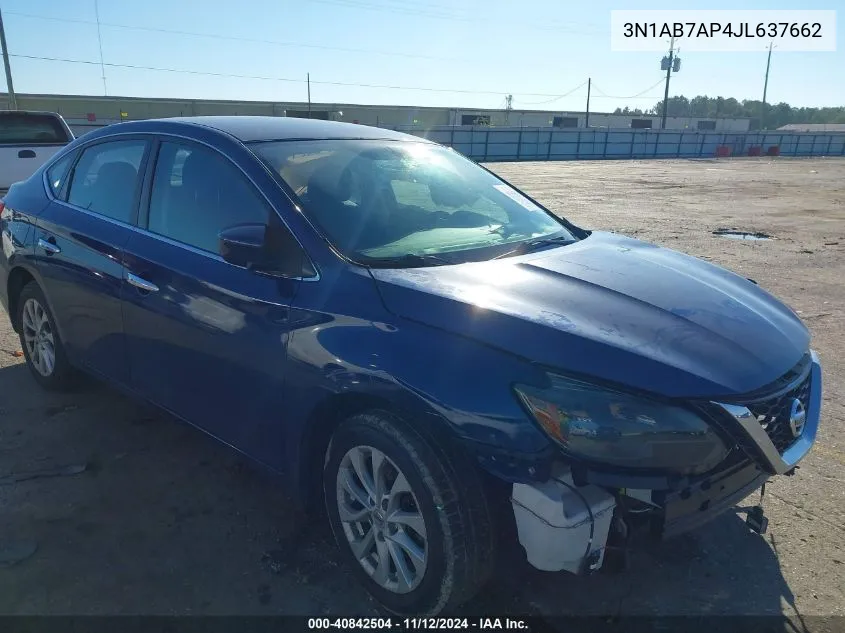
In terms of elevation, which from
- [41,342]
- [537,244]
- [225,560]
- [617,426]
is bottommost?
[225,560]

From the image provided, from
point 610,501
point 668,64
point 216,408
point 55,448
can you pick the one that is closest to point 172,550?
point 216,408

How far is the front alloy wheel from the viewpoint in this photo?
231 centimetres

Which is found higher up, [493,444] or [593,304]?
[593,304]

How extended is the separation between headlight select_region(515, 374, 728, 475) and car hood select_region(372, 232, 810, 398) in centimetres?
6

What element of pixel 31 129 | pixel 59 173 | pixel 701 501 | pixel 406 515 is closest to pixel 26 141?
pixel 31 129

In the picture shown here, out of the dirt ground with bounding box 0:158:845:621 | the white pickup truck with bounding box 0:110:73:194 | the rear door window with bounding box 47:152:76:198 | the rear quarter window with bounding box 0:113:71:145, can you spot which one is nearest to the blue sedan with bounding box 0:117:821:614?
the dirt ground with bounding box 0:158:845:621

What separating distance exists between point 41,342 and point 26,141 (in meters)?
6.40

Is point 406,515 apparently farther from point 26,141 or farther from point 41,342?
point 26,141

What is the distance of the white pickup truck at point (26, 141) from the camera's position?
28.7 ft

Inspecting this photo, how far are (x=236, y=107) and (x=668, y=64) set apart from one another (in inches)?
1607

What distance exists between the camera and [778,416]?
2264 mm

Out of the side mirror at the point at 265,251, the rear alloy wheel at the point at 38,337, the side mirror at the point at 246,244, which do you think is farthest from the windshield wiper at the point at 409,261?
the rear alloy wheel at the point at 38,337

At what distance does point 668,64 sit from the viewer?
206ft

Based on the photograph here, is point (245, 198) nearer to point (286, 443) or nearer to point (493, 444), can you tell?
point (286, 443)
